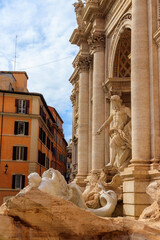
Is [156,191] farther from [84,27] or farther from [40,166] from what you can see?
[40,166]

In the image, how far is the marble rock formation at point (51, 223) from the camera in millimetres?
7176

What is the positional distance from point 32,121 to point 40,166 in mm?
4916

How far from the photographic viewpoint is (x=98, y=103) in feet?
67.9

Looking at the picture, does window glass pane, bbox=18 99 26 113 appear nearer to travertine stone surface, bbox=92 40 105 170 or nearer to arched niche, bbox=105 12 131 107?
travertine stone surface, bbox=92 40 105 170

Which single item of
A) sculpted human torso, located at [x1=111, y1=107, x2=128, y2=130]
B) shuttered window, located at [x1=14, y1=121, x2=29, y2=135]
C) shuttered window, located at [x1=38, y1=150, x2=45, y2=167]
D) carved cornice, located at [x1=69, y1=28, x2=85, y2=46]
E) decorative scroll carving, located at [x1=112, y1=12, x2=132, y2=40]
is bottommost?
shuttered window, located at [x1=38, y1=150, x2=45, y2=167]

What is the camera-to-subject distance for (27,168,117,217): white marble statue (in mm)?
10391

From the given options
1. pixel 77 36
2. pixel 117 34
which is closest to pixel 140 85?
pixel 117 34

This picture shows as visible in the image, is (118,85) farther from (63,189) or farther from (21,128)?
(21,128)

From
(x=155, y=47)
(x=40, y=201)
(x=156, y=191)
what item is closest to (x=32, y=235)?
(x=40, y=201)

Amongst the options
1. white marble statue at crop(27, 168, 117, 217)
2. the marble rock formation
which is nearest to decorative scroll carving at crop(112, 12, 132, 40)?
white marble statue at crop(27, 168, 117, 217)

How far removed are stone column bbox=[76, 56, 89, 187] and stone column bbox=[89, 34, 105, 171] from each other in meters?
3.30

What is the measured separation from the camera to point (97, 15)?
70.0ft

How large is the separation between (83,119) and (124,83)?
18.6 ft

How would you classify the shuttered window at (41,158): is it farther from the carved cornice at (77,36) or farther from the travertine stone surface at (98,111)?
the travertine stone surface at (98,111)
